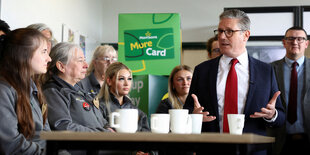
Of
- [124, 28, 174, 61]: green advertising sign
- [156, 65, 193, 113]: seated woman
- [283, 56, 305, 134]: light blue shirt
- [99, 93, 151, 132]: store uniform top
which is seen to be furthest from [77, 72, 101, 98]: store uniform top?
[283, 56, 305, 134]: light blue shirt

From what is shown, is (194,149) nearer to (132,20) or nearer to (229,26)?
(229,26)

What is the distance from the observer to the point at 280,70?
3398mm

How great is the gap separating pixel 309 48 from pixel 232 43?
11.1 feet

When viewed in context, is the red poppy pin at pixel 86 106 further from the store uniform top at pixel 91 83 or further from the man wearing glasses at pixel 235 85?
the store uniform top at pixel 91 83

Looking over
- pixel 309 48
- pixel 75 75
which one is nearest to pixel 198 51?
pixel 309 48

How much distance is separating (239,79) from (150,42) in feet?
7.90

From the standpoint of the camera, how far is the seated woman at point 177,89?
371 centimetres

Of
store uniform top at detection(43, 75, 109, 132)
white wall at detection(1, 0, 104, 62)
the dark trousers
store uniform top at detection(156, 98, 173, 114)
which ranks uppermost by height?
white wall at detection(1, 0, 104, 62)

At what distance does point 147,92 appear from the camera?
4656mm

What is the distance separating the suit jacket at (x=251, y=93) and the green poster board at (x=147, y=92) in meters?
2.20

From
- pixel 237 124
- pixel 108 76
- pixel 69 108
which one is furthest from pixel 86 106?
pixel 237 124

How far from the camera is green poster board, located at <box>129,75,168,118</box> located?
4.61 m

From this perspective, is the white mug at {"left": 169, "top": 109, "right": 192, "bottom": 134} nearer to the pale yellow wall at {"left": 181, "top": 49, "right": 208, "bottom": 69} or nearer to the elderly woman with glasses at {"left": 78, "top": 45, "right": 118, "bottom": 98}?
the elderly woman with glasses at {"left": 78, "top": 45, "right": 118, "bottom": 98}

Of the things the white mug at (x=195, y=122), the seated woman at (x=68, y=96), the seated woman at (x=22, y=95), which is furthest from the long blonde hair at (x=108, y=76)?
the white mug at (x=195, y=122)
